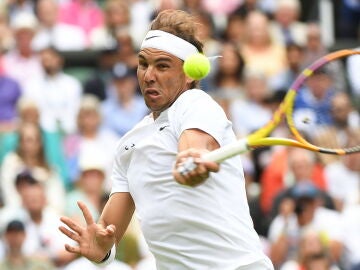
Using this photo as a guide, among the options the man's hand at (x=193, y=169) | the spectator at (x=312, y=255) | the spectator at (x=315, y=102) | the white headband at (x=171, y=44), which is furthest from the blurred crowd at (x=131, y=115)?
the man's hand at (x=193, y=169)

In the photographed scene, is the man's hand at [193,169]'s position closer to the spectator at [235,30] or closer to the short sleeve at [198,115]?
the short sleeve at [198,115]

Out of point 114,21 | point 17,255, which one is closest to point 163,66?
point 17,255

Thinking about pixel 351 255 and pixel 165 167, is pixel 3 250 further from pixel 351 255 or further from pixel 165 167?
pixel 165 167

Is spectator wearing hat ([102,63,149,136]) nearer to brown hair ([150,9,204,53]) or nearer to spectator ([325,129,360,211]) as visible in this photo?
spectator ([325,129,360,211])

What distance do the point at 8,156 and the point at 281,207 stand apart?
2.77 metres

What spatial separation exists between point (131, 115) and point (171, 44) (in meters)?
6.25

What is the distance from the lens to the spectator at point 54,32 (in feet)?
42.8

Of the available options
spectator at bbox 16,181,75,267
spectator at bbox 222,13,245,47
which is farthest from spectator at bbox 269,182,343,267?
spectator at bbox 222,13,245,47

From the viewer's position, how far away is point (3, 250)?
10.1 m

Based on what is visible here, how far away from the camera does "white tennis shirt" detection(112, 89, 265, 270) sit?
564cm

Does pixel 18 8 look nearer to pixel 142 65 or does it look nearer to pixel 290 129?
pixel 142 65

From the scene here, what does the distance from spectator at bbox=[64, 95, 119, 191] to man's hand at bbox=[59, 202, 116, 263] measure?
213 inches

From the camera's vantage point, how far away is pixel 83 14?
13609mm

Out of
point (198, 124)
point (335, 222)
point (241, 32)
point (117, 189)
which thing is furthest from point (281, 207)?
point (198, 124)
